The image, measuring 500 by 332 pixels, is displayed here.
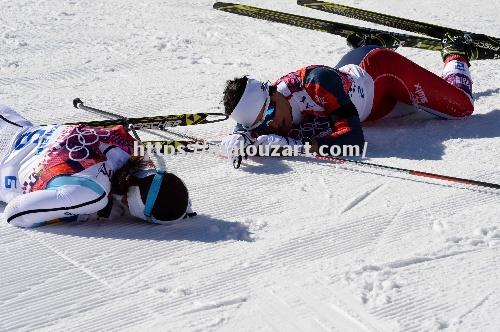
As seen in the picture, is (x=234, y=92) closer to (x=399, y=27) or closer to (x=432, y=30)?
(x=432, y=30)

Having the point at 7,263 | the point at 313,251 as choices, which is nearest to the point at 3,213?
the point at 7,263

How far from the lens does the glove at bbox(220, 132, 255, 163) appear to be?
406cm

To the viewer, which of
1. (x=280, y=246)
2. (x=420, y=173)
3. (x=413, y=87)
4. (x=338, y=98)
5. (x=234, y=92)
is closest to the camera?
(x=280, y=246)

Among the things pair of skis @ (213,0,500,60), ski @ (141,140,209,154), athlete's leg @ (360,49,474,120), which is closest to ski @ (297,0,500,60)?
pair of skis @ (213,0,500,60)

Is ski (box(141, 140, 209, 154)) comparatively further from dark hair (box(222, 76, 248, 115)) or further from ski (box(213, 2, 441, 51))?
ski (box(213, 2, 441, 51))

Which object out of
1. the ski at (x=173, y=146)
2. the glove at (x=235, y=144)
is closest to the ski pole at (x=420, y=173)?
the glove at (x=235, y=144)

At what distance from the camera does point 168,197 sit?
10.6 ft

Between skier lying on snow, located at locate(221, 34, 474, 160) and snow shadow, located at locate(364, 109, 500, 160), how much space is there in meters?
0.08

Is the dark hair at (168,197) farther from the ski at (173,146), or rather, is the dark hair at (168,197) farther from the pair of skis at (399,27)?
the pair of skis at (399,27)

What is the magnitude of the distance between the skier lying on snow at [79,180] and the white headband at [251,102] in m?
0.72

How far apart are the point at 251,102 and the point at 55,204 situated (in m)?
1.32

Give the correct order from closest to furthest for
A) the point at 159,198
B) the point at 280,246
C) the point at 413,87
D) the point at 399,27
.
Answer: the point at 280,246 < the point at 159,198 < the point at 413,87 < the point at 399,27

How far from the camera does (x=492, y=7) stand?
7.80 meters

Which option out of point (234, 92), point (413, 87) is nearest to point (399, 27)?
point (413, 87)
